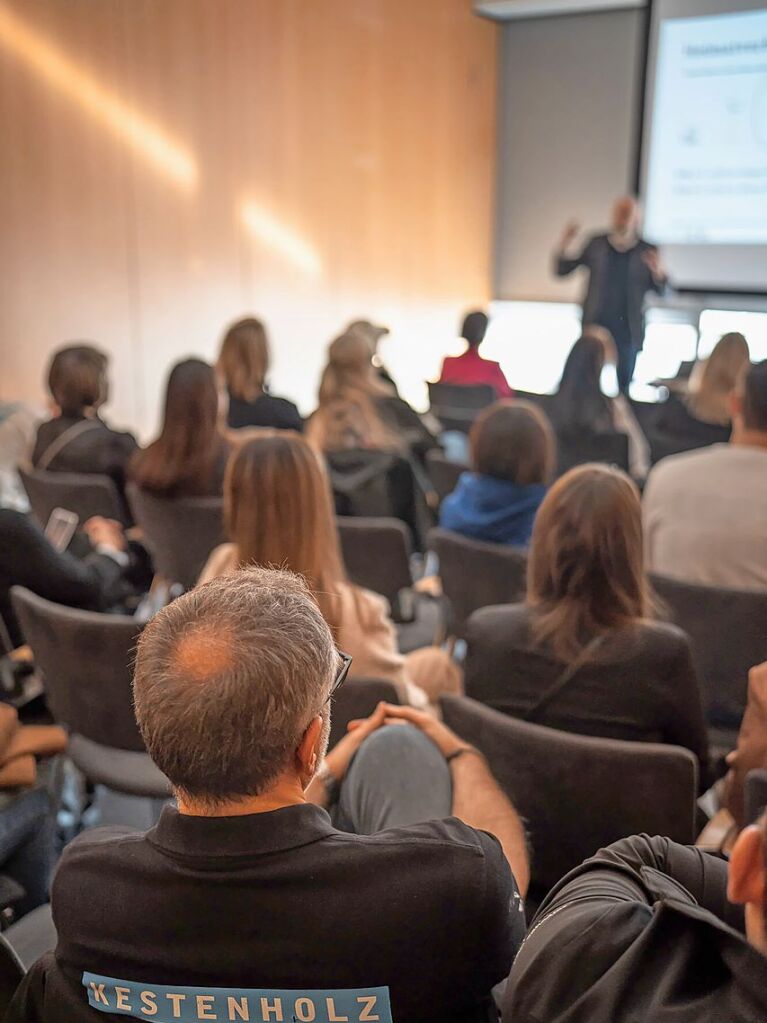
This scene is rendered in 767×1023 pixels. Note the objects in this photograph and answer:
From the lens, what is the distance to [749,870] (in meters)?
0.72

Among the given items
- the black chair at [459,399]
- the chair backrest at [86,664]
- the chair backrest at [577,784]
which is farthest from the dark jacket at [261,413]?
the chair backrest at [577,784]

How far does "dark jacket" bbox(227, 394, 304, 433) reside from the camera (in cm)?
416

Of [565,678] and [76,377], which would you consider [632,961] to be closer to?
[565,678]

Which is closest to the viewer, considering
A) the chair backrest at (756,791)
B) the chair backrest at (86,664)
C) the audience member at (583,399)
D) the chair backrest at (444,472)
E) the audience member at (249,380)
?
the chair backrest at (756,791)

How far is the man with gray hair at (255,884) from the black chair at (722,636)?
1393 millimetres

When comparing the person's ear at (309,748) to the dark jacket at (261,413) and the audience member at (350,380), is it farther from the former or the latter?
the dark jacket at (261,413)

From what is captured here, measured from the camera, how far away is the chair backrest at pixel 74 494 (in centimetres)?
331

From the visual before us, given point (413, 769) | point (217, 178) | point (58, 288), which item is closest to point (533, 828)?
point (413, 769)

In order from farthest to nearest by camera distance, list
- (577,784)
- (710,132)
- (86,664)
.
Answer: (710,132)
(86,664)
(577,784)

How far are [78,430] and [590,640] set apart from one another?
2.34m

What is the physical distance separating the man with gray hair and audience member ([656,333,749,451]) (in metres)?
3.55

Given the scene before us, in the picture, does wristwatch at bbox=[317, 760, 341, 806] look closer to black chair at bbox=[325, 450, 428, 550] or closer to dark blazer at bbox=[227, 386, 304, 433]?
→ black chair at bbox=[325, 450, 428, 550]

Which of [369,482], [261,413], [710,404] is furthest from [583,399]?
[261,413]

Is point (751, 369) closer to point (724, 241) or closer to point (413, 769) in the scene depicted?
point (413, 769)
